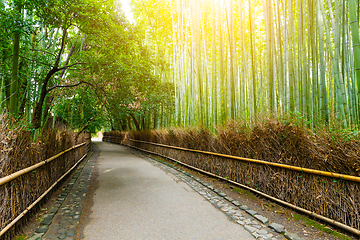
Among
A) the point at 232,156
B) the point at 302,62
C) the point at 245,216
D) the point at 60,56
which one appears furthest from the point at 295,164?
the point at 60,56

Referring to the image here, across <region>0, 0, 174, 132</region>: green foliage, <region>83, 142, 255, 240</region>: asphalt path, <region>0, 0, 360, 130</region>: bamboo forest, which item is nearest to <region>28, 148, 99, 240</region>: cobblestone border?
<region>83, 142, 255, 240</region>: asphalt path

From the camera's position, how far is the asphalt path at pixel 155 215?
86.6 inches

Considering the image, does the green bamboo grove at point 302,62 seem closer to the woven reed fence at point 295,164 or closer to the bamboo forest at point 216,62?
the bamboo forest at point 216,62

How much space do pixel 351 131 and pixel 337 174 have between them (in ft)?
1.44

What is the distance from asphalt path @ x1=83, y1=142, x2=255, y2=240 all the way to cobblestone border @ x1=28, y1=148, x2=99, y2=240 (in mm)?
183

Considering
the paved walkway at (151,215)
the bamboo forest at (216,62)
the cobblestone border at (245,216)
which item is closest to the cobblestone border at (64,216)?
the paved walkway at (151,215)

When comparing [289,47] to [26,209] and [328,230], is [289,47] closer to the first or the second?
[328,230]

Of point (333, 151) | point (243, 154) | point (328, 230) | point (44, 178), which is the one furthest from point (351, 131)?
point (44, 178)

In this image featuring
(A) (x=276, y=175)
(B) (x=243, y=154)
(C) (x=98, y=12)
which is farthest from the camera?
(C) (x=98, y=12)

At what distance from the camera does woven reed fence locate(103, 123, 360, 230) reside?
6.44ft

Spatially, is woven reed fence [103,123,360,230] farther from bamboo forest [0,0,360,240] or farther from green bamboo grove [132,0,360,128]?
green bamboo grove [132,0,360,128]

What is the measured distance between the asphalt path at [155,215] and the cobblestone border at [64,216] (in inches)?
7.2

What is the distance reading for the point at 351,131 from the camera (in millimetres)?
2021

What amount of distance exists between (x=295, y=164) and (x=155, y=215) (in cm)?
187
